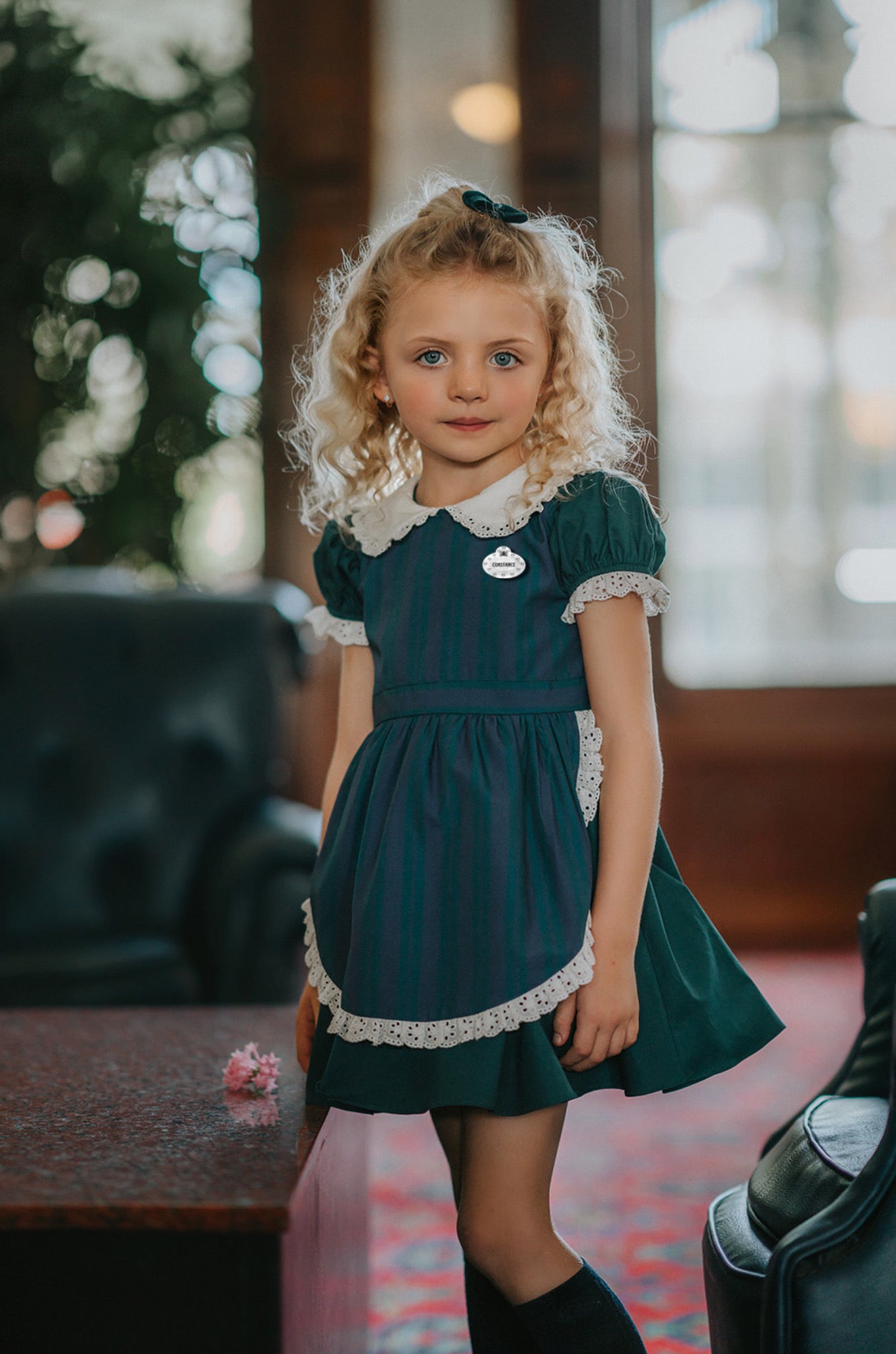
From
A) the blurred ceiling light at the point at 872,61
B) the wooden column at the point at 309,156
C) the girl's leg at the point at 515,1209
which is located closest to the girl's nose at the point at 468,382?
the girl's leg at the point at 515,1209

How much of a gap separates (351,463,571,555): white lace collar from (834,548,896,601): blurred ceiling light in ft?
10.2

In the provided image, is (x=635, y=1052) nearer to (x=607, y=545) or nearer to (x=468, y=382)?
(x=607, y=545)

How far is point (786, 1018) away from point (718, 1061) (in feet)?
7.49

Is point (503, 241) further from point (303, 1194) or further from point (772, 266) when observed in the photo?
point (772, 266)

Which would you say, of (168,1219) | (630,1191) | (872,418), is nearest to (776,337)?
(872,418)

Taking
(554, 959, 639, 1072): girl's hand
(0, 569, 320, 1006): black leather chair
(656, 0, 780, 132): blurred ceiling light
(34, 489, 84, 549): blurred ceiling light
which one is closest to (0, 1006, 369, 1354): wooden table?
(554, 959, 639, 1072): girl's hand

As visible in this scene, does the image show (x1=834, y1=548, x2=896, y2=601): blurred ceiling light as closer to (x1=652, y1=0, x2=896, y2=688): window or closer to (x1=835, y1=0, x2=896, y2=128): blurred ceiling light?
(x1=652, y1=0, x2=896, y2=688): window

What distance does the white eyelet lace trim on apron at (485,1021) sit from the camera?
3.41ft

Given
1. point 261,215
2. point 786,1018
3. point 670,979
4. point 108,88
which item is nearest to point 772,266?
point 261,215

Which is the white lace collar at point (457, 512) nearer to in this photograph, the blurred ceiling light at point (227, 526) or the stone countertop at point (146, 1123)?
the stone countertop at point (146, 1123)

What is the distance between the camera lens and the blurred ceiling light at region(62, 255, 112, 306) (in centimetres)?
340

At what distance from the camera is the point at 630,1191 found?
6.85 feet

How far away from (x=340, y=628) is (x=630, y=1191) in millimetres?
1256

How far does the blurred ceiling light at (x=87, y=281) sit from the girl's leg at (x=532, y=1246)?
9.53ft
